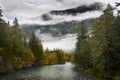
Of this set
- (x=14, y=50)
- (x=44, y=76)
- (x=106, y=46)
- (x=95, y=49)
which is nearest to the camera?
(x=106, y=46)

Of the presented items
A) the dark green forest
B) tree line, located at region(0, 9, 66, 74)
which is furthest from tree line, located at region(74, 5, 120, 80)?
tree line, located at region(0, 9, 66, 74)

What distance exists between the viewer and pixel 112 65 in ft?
207

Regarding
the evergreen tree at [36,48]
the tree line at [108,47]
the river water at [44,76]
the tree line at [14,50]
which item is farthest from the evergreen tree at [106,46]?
the evergreen tree at [36,48]

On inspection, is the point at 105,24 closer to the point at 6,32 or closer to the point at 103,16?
the point at 103,16

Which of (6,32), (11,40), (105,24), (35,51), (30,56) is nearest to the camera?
(105,24)

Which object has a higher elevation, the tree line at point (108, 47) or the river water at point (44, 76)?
the tree line at point (108, 47)

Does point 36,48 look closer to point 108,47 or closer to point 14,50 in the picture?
point 14,50

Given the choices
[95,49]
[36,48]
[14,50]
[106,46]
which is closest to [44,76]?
[95,49]

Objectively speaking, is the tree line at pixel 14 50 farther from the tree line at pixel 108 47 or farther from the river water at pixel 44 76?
the tree line at pixel 108 47

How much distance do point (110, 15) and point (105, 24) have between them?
289cm

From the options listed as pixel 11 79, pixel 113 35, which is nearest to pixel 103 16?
pixel 113 35

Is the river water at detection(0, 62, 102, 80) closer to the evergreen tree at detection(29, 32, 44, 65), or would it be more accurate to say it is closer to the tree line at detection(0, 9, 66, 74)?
the tree line at detection(0, 9, 66, 74)

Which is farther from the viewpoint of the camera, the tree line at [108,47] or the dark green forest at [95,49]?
the dark green forest at [95,49]

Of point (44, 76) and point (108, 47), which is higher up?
point (108, 47)
